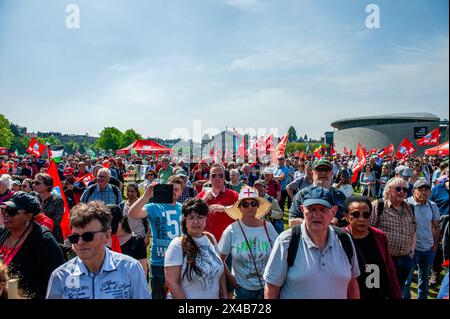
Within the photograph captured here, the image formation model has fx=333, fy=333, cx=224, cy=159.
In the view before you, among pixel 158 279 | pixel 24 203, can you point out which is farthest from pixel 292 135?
pixel 24 203

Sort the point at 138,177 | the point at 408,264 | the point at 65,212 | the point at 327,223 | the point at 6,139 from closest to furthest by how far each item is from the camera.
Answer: the point at 327,223
the point at 408,264
the point at 65,212
the point at 138,177
the point at 6,139

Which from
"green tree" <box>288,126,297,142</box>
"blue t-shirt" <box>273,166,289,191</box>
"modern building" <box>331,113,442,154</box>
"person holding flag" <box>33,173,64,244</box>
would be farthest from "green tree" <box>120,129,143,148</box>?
"person holding flag" <box>33,173,64,244</box>

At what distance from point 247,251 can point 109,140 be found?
301 feet

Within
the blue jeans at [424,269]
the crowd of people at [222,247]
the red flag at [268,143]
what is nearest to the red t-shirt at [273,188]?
the crowd of people at [222,247]

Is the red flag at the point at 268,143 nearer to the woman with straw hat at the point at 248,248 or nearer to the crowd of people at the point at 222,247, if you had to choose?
the crowd of people at the point at 222,247

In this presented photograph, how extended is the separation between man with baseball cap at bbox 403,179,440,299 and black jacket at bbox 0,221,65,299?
4.39 meters

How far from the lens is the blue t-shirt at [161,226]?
3.80 m

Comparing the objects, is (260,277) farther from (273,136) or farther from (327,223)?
(273,136)

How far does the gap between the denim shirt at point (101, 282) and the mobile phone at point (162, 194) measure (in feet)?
5.05

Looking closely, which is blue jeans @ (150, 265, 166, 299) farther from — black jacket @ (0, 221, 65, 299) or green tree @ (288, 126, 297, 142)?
green tree @ (288, 126, 297, 142)

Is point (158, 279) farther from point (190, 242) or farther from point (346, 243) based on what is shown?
point (346, 243)

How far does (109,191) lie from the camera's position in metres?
6.00
